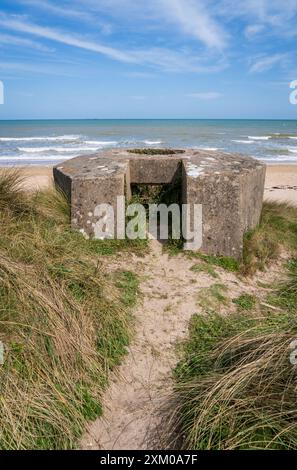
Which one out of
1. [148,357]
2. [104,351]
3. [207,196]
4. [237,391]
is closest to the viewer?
[237,391]

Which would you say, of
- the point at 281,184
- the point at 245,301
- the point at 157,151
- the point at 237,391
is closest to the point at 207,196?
the point at 245,301

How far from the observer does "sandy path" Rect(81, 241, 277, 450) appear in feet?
7.63

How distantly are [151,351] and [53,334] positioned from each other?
839 mm

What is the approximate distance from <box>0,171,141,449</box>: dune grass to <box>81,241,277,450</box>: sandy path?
0.34 ft

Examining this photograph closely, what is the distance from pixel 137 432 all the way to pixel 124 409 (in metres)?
0.22

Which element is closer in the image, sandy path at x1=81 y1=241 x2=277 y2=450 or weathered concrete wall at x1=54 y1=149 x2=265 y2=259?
sandy path at x1=81 y1=241 x2=277 y2=450

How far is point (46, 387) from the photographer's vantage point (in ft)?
7.79

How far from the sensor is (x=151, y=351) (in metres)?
3.06

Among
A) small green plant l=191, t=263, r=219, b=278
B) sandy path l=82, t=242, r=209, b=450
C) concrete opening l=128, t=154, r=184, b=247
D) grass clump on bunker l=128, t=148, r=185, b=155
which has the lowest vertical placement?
sandy path l=82, t=242, r=209, b=450

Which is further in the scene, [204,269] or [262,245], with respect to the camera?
[262,245]

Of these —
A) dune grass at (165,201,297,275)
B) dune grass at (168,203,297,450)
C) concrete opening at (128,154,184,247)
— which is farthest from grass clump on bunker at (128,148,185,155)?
dune grass at (168,203,297,450)

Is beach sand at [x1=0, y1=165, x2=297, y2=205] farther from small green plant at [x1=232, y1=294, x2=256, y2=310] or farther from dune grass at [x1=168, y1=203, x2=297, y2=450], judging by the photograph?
A: dune grass at [x1=168, y1=203, x2=297, y2=450]

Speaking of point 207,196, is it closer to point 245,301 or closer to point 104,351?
point 245,301

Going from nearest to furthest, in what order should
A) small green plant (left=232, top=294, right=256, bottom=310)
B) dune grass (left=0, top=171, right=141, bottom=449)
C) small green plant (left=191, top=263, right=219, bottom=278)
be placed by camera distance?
1. dune grass (left=0, top=171, right=141, bottom=449)
2. small green plant (left=232, top=294, right=256, bottom=310)
3. small green plant (left=191, top=263, right=219, bottom=278)
